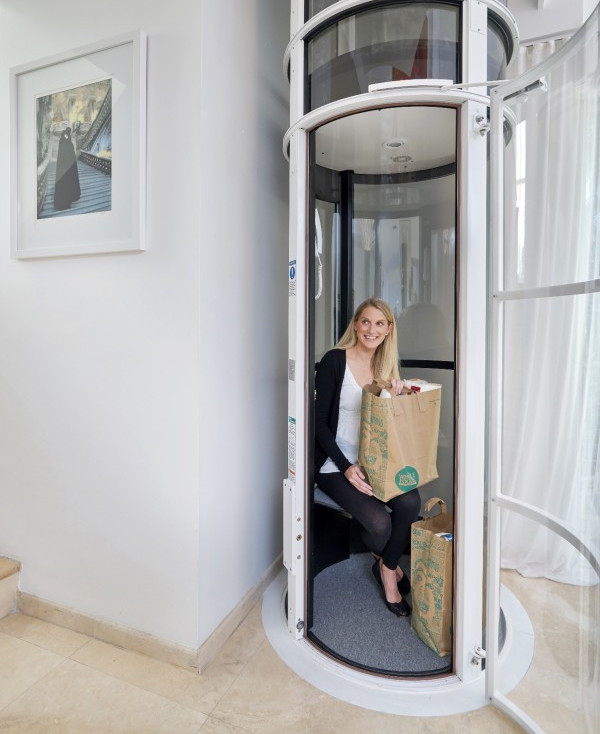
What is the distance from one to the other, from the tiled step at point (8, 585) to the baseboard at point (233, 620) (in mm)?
879

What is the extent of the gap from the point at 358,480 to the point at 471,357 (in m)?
0.65

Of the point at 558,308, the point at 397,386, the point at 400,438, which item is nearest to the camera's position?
the point at 558,308

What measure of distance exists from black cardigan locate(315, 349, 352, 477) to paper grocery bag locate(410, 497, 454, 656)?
0.37 metres

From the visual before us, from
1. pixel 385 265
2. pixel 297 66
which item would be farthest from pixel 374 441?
pixel 297 66

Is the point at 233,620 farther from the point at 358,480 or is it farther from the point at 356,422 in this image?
the point at 356,422

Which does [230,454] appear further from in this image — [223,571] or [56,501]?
[56,501]

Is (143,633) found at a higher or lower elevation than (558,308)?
lower

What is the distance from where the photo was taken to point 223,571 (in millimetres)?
1738

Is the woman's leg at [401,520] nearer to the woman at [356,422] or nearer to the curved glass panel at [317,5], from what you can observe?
the woman at [356,422]

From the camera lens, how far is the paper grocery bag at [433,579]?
160 centimetres

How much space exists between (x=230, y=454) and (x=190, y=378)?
375 millimetres

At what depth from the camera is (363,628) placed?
1776 millimetres

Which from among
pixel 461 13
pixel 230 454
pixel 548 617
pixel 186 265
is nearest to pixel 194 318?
pixel 186 265

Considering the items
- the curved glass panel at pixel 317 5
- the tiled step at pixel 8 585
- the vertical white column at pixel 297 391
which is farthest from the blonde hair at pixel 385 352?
the tiled step at pixel 8 585
